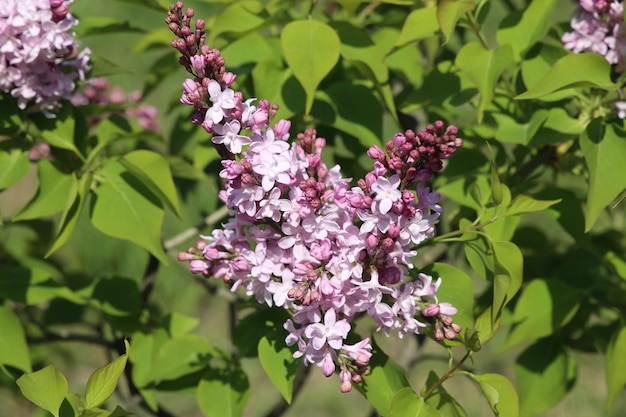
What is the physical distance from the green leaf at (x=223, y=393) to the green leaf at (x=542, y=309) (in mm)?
535

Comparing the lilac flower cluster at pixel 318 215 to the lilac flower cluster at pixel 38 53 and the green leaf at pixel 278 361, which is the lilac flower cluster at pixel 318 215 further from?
→ the lilac flower cluster at pixel 38 53

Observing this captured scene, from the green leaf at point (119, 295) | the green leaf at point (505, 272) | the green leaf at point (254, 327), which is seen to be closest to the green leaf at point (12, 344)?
the green leaf at point (119, 295)

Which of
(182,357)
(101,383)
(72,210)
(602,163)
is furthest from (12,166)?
(602,163)

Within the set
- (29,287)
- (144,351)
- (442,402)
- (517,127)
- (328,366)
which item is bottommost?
(144,351)

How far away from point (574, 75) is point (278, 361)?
660 millimetres

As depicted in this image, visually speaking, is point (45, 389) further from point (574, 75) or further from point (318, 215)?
point (574, 75)

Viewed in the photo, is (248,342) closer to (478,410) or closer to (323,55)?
(323,55)

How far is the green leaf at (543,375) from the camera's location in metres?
1.77

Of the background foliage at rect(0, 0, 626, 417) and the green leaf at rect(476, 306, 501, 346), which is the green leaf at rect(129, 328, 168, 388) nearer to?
the background foliage at rect(0, 0, 626, 417)

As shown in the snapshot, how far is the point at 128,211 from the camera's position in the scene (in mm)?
1527

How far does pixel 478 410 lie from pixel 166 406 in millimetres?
1286

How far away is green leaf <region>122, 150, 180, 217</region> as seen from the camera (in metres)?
1.49

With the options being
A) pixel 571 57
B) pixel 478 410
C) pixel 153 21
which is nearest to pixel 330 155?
pixel 571 57

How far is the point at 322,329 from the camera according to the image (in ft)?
3.85
